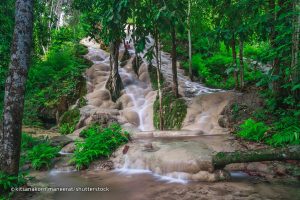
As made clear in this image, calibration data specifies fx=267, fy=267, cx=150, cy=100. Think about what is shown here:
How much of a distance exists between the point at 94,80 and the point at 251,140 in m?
11.8

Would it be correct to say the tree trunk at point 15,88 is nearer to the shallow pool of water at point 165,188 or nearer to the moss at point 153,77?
the shallow pool of water at point 165,188

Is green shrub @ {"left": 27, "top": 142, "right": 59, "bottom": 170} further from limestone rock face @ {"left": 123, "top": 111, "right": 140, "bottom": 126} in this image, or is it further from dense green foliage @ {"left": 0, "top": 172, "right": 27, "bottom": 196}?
limestone rock face @ {"left": 123, "top": 111, "right": 140, "bottom": 126}

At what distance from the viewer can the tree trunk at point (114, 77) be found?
15078 millimetres

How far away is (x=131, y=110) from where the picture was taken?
13.8 meters

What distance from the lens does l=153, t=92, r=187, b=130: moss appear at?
40.6 ft

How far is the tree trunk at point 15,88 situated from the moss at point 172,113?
314 inches

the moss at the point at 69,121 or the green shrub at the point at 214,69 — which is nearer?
the moss at the point at 69,121

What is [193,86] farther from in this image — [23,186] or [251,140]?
[23,186]

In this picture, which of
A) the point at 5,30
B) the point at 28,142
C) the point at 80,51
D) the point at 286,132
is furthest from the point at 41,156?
the point at 80,51

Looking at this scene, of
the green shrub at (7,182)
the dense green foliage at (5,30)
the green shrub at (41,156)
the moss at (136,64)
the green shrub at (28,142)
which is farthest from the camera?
the moss at (136,64)

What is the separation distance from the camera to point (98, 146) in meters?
8.54

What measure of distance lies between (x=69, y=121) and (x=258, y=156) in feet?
32.2

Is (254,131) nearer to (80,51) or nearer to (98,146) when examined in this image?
(98,146)

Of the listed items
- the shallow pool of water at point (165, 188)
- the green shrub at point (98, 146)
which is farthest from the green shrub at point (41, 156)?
the shallow pool of water at point (165, 188)
